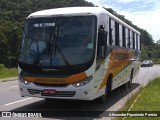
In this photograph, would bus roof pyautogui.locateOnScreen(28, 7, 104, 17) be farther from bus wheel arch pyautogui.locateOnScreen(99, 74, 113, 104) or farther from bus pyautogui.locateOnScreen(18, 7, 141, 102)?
bus wheel arch pyautogui.locateOnScreen(99, 74, 113, 104)

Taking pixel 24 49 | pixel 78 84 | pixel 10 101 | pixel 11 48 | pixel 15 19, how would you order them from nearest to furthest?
pixel 78 84 < pixel 24 49 < pixel 10 101 < pixel 15 19 < pixel 11 48

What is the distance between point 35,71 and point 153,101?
178 inches

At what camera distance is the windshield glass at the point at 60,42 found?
437 inches

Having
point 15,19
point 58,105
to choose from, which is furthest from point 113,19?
point 15,19

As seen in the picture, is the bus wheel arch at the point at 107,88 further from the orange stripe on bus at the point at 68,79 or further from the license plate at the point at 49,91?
the license plate at the point at 49,91

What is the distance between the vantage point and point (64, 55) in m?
11.1

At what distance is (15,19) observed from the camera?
76.6 m

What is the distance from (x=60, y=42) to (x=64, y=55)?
0.47 meters

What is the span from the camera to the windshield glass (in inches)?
437

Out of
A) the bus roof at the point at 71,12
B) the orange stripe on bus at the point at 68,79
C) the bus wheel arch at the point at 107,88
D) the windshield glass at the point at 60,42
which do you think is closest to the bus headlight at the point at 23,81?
the windshield glass at the point at 60,42

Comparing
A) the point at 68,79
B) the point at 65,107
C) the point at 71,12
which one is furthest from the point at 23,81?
the point at 71,12

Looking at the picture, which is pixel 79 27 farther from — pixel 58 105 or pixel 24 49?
pixel 58 105

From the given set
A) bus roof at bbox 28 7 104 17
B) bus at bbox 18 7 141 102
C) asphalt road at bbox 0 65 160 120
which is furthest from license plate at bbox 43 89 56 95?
bus roof at bbox 28 7 104 17

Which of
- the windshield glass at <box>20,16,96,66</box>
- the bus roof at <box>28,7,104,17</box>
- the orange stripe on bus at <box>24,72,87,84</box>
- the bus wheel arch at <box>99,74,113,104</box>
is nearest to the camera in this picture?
the orange stripe on bus at <box>24,72,87,84</box>
